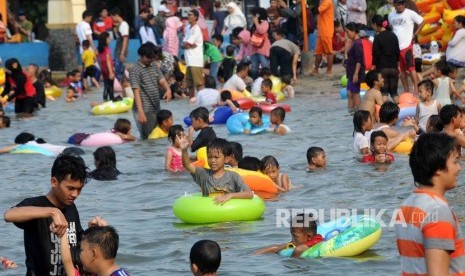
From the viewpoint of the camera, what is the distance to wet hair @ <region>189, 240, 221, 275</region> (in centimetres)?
655

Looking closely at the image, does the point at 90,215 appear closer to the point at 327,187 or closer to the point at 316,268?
the point at 327,187

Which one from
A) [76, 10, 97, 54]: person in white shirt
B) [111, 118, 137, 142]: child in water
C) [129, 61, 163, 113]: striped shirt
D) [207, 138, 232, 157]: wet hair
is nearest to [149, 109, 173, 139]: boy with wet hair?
[129, 61, 163, 113]: striped shirt

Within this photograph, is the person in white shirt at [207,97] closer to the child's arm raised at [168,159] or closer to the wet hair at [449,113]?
the child's arm raised at [168,159]

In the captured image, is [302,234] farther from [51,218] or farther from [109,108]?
[109,108]

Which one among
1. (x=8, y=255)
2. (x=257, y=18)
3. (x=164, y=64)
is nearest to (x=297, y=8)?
(x=257, y=18)

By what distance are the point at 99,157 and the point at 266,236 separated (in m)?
4.16

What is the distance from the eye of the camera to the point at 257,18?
2580 centimetres

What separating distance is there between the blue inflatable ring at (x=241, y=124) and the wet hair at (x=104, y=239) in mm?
12164

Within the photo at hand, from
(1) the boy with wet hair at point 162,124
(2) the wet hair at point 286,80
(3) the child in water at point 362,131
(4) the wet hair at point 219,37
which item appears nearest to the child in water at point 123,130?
(1) the boy with wet hair at point 162,124

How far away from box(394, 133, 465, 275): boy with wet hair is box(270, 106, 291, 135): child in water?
41.5 ft

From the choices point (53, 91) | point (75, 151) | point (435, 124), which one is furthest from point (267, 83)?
point (435, 124)

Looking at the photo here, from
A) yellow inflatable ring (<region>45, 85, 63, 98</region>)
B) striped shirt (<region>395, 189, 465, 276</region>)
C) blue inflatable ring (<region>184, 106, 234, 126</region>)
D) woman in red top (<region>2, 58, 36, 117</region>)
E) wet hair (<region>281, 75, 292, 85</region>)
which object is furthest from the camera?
yellow inflatable ring (<region>45, 85, 63, 98</region>)

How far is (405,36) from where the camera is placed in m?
20.6

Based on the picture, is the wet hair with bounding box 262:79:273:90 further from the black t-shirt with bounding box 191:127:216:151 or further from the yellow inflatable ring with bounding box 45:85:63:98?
the black t-shirt with bounding box 191:127:216:151
